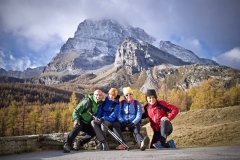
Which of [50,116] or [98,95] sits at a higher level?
[50,116]

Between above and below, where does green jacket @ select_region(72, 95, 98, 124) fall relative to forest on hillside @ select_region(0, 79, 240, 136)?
below

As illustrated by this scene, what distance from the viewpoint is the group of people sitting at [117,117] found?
12.7 m

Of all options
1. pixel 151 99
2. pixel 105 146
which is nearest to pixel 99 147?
pixel 105 146

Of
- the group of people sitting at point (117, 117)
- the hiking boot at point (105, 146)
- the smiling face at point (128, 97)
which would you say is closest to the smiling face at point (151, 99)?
the group of people sitting at point (117, 117)

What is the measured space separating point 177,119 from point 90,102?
1695 inches

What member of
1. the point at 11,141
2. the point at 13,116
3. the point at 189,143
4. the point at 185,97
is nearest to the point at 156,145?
the point at 11,141

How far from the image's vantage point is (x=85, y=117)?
13008 millimetres

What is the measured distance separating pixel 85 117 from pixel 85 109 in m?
0.32

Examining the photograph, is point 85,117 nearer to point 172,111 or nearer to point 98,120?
point 98,120

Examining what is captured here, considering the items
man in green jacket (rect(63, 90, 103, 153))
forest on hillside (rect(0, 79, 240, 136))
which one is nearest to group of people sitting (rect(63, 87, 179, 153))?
man in green jacket (rect(63, 90, 103, 153))

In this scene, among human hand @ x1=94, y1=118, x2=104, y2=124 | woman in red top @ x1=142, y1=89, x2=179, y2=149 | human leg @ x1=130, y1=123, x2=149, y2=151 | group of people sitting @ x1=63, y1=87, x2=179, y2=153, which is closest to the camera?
human leg @ x1=130, y1=123, x2=149, y2=151

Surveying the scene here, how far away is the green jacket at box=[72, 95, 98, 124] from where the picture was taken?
1277 cm

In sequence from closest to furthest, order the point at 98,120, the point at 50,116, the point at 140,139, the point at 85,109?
the point at 140,139
the point at 98,120
the point at 85,109
the point at 50,116

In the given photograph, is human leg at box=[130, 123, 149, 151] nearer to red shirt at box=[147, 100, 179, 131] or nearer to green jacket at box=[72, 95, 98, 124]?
red shirt at box=[147, 100, 179, 131]
